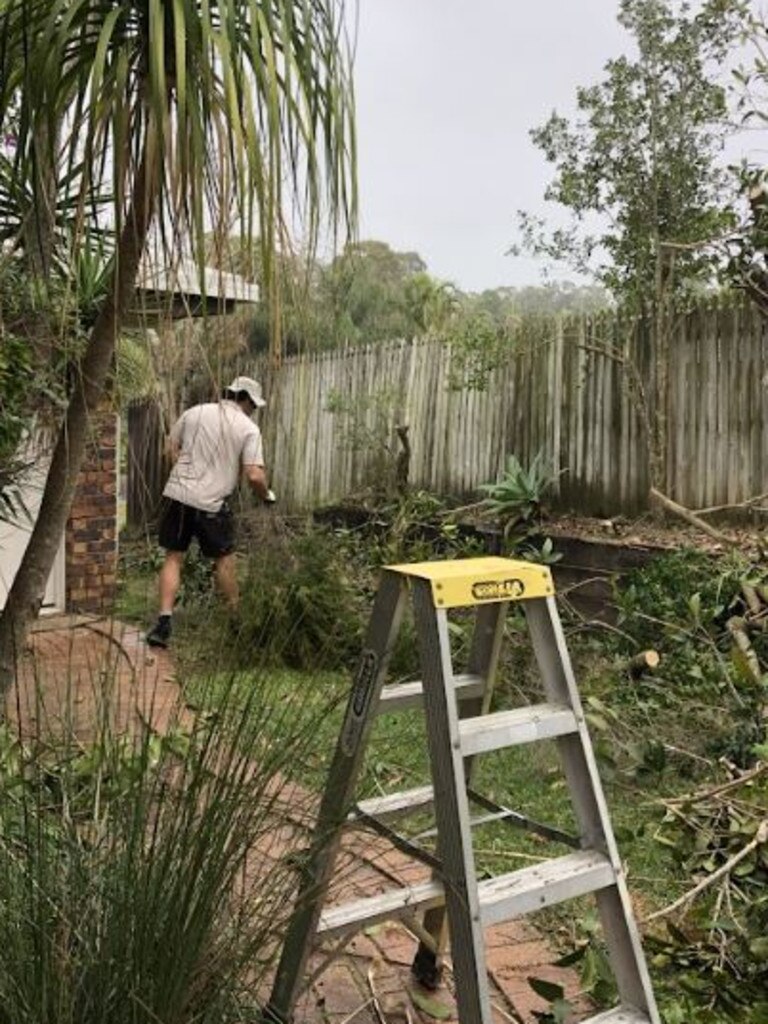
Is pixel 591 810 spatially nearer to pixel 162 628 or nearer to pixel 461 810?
pixel 461 810

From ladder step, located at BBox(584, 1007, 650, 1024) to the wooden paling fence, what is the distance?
138 inches

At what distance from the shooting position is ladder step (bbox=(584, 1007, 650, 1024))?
78.5 inches

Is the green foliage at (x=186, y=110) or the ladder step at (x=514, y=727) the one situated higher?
the green foliage at (x=186, y=110)

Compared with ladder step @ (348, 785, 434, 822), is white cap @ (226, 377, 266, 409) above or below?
above

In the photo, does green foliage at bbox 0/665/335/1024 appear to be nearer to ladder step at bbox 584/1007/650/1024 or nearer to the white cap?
the white cap

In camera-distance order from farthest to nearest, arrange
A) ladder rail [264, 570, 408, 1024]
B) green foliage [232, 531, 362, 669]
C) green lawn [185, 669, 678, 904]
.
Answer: green foliage [232, 531, 362, 669] → ladder rail [264, 570, 408, 1024] → green lawn [185, 669, 678, 904]

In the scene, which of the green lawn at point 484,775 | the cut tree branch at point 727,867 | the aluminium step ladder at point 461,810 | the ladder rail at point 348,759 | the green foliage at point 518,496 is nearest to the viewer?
the aluminium step ladder at point 461,810

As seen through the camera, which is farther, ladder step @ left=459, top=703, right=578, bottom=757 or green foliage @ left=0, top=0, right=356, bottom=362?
ladder step @ left=459, top=703, right=578, bottom=757

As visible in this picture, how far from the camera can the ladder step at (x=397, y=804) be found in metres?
2.28

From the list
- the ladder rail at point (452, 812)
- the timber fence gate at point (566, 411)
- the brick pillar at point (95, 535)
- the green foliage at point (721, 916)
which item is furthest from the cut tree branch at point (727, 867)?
the brick pillar at point (95, 535)

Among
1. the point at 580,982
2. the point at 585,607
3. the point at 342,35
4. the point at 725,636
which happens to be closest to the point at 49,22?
the point at 342,35

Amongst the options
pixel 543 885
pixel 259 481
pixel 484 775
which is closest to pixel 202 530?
pixel 259 481

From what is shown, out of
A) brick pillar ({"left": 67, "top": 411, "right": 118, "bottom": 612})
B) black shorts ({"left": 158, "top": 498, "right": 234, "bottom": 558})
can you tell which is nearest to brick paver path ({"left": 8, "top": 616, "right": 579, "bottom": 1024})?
black shorts ({"left": 158, "top": 498, "right": 234, "bottom": 558})

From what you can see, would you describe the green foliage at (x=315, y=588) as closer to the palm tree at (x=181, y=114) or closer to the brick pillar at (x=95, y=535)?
the brick pillar at (x=95, y=535)
